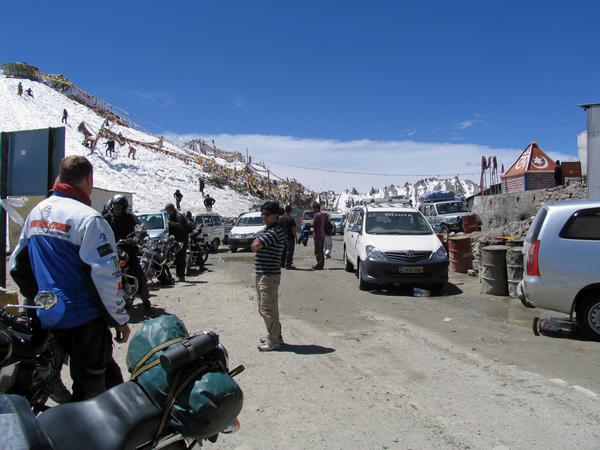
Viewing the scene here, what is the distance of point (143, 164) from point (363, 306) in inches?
1116

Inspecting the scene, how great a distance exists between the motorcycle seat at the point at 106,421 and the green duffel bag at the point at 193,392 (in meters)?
0.05

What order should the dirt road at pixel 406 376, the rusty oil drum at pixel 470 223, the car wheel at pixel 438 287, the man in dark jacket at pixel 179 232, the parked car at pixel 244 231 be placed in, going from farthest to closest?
the rusty oil drum at pixel 470 223, the parked car at pixel 244 231, the man in dark jacket at pixel 179 232, the car wheel at pixel 438 287, the dirt road at pixel 406 376

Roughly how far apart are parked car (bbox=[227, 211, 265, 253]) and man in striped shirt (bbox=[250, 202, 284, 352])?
10.9 metres

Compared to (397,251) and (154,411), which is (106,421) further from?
(397,251)

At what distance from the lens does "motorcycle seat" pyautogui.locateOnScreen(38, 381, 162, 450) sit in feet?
4.09

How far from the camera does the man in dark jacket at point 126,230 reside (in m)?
6.10

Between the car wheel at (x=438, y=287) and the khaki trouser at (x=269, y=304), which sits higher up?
the khaki trouser at (x=269, y=304)

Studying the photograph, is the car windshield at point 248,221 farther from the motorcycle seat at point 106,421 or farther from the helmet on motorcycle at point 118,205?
the motorcycle seat at point 106,421

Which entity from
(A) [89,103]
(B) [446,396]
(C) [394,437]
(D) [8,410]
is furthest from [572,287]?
(A) [89,103]

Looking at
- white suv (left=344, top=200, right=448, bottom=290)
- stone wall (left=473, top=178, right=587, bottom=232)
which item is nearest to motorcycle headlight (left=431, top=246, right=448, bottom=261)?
white suv (left=344, top=200, right=448, bottom=290)

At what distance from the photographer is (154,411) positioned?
1462 millimetres

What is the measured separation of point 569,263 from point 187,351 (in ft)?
16.9

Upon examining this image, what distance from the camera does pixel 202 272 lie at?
438 inches

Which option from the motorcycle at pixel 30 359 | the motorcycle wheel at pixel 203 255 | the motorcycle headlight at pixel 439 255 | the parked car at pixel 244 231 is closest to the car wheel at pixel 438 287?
the motorcycle headlight at pixel 439 255
